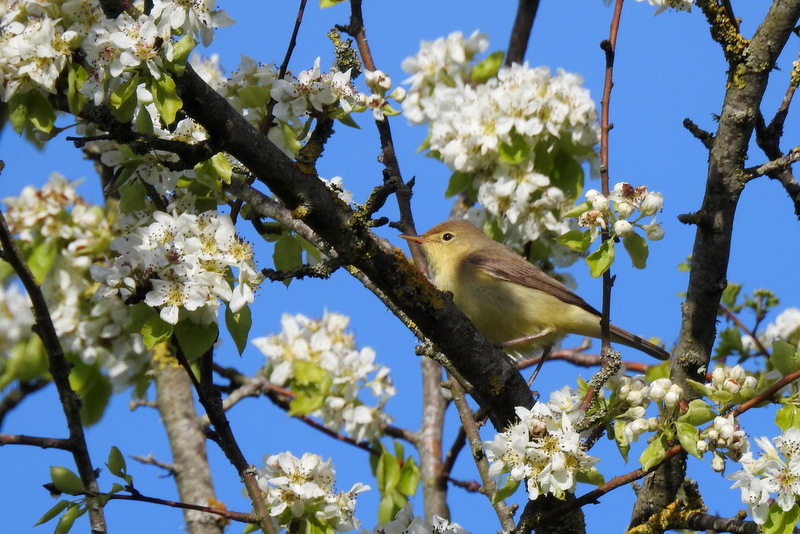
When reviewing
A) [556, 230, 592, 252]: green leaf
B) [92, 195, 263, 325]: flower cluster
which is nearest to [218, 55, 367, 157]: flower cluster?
[92, 195, 263, 325]: flower cluster

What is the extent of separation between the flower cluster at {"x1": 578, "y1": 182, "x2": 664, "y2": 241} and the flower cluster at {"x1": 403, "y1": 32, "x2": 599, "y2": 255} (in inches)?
68.5

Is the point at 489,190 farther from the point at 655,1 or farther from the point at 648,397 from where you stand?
the point at 648,397

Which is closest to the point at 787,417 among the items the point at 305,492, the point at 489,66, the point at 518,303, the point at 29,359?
the point at 305,492

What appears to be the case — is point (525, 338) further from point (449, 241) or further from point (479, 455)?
point (479, 455)

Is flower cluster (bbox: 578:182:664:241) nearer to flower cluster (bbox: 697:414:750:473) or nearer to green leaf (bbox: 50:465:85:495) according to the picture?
flower cluster (bbox: 697:414:750:473)

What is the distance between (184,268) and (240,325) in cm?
28

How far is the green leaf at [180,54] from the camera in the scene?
261 cm

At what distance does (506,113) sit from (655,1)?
1.34 meters

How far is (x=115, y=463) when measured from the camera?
297cm

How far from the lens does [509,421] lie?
3.34 meters

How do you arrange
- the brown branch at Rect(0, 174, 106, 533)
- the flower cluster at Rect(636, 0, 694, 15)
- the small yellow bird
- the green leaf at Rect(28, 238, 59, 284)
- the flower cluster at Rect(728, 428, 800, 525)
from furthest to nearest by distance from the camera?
→ 1. the small yellow bird
2. the green leaf at Rect(28, 238, 59, 284)
3. the flower cluster at Rect(636, 0, 694, 15)
4. the brown branch at Rect(0, 174, 106, 533)
5. the flower cluster at Rect(728, 428, 800, 525)

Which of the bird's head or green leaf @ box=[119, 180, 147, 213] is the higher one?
the bird's head

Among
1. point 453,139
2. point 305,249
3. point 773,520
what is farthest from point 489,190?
point 773,520

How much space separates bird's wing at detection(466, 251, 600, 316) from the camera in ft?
18.5
